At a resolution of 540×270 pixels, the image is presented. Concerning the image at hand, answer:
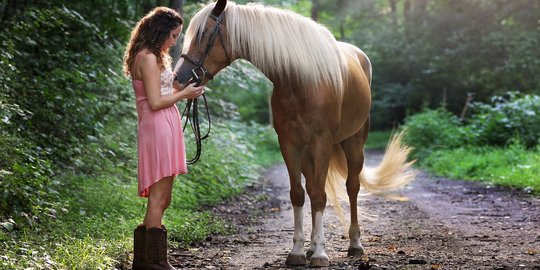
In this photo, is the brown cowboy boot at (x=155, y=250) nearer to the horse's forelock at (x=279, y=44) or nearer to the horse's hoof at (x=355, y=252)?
the horse's forelock at (x=279, y=44)

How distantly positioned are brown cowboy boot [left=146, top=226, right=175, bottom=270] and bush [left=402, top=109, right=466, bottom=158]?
1455 centimetres

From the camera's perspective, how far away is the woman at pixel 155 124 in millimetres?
4539

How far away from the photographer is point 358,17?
3959 cm

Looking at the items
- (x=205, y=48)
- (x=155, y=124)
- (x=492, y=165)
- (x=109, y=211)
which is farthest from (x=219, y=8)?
(x=492, y=165)

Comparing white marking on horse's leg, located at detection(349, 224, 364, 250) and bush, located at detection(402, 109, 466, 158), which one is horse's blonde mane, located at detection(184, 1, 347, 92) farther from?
bush, located at detection(402, 109, 466, 158)

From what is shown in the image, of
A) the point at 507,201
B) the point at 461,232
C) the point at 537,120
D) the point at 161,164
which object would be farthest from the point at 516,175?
the point at 161,164

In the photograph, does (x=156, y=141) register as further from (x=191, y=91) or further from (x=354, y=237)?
(x=354, y=237)

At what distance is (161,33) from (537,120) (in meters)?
12.1

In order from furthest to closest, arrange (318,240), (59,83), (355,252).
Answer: (59,83), (355,252), (318,240)

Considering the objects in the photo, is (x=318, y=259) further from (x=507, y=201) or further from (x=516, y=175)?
(x=516, y=175)

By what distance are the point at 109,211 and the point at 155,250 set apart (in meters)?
2.27

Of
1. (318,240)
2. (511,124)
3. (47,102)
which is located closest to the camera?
(318,240)

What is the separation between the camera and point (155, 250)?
462cm

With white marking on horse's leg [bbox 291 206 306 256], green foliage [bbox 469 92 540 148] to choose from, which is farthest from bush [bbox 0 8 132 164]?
green foliage [bbox 469 92 540 148]
